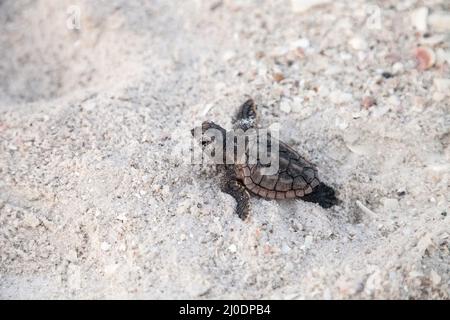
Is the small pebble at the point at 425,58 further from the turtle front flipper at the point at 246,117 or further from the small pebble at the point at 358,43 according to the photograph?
the turtle front flipper at the point at 246,117

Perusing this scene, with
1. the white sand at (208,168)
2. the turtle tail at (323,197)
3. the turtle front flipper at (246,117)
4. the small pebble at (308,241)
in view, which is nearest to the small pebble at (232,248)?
the white sand at (208,168)

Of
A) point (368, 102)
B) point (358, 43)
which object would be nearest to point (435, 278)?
point (368, 102)

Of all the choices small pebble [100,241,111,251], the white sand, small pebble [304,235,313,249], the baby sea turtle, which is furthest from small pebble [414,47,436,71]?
small pebble [100,241,111,251]

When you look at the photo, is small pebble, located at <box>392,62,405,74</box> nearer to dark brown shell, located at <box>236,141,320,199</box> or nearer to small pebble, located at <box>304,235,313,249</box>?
dark brown shell, located at <box>236,141,320,199</box>

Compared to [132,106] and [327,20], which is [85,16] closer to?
[132,106]

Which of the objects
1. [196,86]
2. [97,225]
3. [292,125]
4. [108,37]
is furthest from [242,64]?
[97,225]

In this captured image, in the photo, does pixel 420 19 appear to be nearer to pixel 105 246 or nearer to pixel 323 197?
pixel 323 197

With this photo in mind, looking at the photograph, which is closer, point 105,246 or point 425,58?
point 105,246
